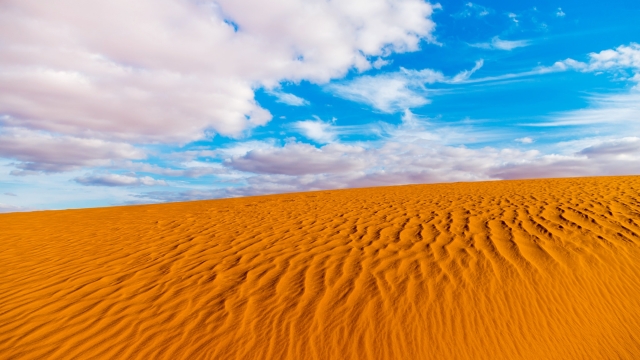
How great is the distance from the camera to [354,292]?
202 inches

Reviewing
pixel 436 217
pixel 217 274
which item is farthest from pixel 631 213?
pixel 217 274

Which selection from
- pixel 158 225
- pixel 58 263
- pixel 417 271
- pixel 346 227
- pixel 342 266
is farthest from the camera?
pixel 158 225

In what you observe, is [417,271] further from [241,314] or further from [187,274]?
[187,274]

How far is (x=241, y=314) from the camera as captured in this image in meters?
4.84

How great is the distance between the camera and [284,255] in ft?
23.0

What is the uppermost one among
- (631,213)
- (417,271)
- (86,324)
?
(631,213)

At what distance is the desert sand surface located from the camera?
13.6 feet

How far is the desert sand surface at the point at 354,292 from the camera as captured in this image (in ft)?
13.6

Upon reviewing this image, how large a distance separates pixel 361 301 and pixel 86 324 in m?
4.20

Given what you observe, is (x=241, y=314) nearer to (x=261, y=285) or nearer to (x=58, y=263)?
(x=261, y=285)

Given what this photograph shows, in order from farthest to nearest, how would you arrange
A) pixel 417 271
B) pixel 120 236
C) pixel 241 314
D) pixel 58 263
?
pixel 120 236
pixel 58 263
pixel 417 271
pixel 241 314

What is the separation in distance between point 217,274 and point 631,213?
10.0 metres

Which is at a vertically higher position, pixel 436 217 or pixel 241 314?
pixel 436 217

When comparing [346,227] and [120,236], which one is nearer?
[346,227]
